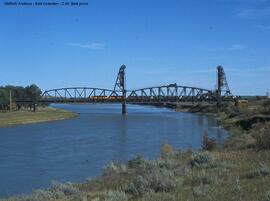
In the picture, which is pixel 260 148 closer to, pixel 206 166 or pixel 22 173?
pixel 206 166

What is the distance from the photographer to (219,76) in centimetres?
19088

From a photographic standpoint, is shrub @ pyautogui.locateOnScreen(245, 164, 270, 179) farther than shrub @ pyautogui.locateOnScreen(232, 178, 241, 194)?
Yes

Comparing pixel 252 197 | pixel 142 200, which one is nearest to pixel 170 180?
pixel 142 200

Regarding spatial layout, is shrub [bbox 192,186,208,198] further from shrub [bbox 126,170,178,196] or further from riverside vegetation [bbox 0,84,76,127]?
riverside vegetation [bbox 0,84,76,127]

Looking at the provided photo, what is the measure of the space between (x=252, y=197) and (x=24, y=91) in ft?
632

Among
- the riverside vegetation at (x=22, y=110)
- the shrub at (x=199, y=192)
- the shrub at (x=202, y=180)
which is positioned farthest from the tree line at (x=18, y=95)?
→ the shrub at (x=199, y=192)

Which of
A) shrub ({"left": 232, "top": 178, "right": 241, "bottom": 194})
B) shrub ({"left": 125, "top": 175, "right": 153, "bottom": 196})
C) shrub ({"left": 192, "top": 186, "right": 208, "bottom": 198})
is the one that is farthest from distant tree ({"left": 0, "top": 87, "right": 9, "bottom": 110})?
shrub ({"left": 192, "top": 186, "right": 208, "bottom": 198})

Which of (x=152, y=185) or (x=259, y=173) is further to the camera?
(x=259, y=173)

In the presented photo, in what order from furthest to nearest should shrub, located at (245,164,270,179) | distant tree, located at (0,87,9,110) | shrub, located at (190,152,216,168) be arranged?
distant tree, located at (0,87,9,110)
shrub, located at (190,152,216,168)
shrub, located at (245,164,270,179)

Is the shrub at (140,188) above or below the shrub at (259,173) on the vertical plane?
below

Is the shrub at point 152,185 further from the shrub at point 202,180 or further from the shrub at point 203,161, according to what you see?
the shrub at point 203,161

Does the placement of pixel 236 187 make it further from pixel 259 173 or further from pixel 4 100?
pixel 4 100

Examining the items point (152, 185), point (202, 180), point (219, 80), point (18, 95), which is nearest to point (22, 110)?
point (18, 95)

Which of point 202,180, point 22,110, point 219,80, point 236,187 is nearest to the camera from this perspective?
point 236,187
